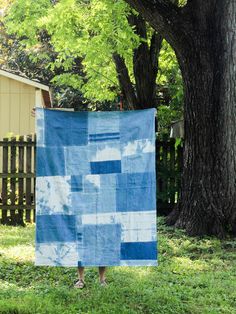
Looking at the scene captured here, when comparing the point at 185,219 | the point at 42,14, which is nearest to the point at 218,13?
the point at 185,219

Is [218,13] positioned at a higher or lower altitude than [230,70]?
higher

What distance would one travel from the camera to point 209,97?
30.7 ft

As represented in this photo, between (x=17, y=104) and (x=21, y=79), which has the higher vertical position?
(x=21, y=79)

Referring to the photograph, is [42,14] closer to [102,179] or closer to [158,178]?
[158,178]

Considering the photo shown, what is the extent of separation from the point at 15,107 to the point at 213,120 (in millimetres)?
9665

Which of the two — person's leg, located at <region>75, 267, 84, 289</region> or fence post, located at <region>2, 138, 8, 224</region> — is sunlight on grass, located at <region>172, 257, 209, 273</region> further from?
fence post, located at <region>2, 138, 8, 224</region>

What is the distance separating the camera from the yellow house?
17406 mm

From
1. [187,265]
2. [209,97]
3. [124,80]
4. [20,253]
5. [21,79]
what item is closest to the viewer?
[187,265]

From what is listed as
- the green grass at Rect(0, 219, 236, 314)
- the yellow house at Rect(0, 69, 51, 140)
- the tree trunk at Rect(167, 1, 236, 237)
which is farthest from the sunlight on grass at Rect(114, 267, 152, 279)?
the yellow house at Rect(0, 69, 51, 140)

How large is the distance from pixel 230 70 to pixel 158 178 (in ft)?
11.9

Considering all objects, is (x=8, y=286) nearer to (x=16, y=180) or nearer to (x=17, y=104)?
(x=16, y=180)

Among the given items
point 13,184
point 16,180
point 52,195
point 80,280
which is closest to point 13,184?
point 13,184

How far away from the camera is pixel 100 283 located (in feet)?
19.9

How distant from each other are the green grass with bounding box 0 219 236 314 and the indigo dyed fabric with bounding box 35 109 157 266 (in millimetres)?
398
